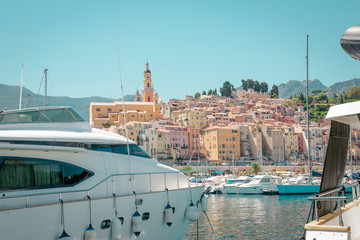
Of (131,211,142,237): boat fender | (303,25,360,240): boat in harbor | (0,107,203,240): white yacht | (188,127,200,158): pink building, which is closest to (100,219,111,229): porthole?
(0,107,203,240): white yacht

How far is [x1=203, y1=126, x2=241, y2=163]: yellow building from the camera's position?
95.6m

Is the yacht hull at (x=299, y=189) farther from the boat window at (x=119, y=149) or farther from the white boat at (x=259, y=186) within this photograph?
the boat window at (x=119, y=149)

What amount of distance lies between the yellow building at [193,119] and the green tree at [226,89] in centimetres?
6093

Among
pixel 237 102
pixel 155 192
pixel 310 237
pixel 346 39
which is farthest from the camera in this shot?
pixel 237 102

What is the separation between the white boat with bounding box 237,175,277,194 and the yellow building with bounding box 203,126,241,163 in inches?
1955

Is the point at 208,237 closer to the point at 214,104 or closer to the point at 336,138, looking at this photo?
the point at 336,138

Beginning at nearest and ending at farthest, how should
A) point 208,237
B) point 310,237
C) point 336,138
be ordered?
point 310,237
point 336,138
point 208,237

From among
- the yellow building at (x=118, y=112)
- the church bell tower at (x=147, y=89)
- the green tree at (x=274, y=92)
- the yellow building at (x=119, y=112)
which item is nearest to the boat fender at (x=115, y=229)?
the yellow building at (x=119, y=112)

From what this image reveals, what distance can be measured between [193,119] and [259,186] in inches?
2412

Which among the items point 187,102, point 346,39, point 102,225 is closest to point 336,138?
point 346,39

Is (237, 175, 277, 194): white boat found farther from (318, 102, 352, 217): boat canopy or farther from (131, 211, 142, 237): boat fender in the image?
(318, 102, 352, 217): boat canopy

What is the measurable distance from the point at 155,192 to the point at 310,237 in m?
5.90

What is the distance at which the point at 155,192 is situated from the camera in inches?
437

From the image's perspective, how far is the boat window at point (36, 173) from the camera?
855 centimetres
